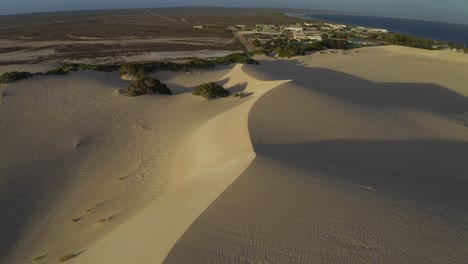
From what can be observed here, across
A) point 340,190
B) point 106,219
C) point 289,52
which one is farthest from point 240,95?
point 289,52

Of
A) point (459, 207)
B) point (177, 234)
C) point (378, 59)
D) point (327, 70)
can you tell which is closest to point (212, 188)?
point (177, 234)

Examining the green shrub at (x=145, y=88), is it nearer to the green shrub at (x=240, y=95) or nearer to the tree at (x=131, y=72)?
the green shrub at (x=240, y=95)

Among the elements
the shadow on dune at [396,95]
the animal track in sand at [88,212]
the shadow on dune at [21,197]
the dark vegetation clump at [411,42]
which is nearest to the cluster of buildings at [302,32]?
the dark vegetation clump at [411,42]

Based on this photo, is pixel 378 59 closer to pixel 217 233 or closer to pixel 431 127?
pixel 431 127

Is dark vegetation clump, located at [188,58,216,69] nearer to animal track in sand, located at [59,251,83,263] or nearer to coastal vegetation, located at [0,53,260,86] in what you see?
coastal vegetation, located at [0,53,260,86]

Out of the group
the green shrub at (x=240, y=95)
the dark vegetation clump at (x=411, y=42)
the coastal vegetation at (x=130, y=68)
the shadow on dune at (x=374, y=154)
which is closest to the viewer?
the shadow on dune at (x=374, y=154)
